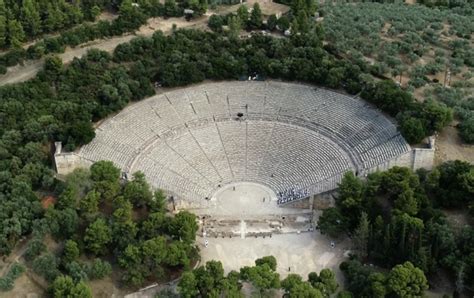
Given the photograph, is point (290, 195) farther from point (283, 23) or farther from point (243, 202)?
point (283, 23)

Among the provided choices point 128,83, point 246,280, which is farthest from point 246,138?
point 246,280

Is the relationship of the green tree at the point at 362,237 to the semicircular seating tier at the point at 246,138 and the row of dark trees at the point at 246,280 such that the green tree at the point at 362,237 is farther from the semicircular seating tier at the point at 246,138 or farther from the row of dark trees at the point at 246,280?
the semicircular seating tier at the point at 246,138

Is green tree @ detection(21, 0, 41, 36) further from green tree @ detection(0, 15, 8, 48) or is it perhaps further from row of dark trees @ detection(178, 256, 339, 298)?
row of dark trees @ detection(178, 256, 339, 298)

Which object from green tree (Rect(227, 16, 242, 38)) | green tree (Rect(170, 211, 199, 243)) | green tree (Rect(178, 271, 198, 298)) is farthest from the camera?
green tree (Rect(227, 16, 242, 38))

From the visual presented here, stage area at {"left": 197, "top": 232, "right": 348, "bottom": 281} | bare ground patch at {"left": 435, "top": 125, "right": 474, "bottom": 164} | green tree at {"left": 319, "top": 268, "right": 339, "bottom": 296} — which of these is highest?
bare ground patch at {"left": 435, "top": 125, "right": 474, "bottom": 164}

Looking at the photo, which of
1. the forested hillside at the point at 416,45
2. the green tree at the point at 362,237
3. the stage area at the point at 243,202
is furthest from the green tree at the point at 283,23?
the green tree at the point at 362,237

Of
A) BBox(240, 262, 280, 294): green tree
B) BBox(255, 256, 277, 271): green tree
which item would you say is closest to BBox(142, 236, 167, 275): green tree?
BBox(240, 262, 280, 294): green tree
